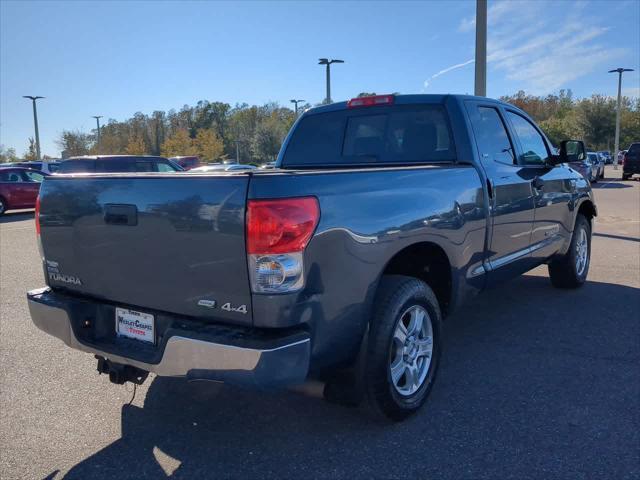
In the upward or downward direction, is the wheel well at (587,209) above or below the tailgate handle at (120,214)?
below

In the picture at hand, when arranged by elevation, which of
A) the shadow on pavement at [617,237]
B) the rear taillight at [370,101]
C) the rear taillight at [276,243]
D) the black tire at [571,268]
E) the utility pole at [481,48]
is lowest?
the shadow on pavement at [617,237]


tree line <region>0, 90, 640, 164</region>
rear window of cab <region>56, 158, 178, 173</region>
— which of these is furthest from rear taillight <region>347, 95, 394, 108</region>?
tree line <region>0, 90, 640, 164</region>

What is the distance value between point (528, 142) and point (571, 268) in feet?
5.84

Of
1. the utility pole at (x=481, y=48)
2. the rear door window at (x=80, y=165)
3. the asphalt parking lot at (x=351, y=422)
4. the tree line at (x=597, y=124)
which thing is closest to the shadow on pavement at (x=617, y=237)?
the utility pole at (x=481, y=48)

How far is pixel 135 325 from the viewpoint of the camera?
2918 mm

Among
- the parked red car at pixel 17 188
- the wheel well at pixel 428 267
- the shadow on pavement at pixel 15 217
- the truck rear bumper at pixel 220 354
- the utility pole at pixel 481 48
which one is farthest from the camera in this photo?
the parked red car at pixel 17 188

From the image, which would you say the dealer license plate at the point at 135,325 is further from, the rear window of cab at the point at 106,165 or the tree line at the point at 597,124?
the tree line at the point at 597,124

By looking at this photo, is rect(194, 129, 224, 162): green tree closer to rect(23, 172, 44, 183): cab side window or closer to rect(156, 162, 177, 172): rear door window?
rect(23, 172, 44, 183): cab side window

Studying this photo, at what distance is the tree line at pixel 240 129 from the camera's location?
6366 centimetres

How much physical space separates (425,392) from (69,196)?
2.40 meters

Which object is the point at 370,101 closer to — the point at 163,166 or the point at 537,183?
the point at 537,183

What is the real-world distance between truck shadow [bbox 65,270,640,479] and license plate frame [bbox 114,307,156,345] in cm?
→ 43

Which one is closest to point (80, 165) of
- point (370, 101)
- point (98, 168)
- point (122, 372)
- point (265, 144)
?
point (98, 168)

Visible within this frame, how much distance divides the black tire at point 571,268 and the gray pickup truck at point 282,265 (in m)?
2.29
